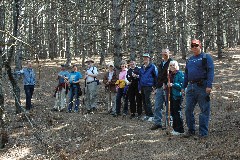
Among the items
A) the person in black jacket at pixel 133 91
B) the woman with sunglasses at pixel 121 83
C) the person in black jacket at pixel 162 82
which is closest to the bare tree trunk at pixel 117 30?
the woman with sunglasses at pixel 121 83

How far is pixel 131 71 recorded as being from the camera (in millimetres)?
12352

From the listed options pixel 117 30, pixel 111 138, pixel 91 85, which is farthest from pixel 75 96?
pixel 111 138

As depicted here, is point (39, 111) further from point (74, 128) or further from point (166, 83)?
point (166, 83)

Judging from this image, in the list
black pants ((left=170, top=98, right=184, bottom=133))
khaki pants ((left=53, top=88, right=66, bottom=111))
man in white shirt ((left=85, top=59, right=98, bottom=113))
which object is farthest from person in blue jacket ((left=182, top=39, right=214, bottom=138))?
khaki pants ((left=53, top=88, right=66, bottom=111))

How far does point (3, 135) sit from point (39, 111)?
471 centimetres

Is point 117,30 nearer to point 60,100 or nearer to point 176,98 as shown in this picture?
point 60,100

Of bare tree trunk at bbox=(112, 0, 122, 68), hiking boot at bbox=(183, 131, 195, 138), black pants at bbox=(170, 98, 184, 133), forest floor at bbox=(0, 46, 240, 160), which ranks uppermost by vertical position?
bare tree trunk at bbox=(112, 0, 122, 68)

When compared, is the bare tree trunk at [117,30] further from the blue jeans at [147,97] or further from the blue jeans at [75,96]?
the blue jeans at [147,97]

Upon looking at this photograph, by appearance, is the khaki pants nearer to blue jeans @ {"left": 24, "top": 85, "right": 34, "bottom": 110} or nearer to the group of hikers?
the group of hikers

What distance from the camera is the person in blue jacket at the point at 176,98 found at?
8.74 meters

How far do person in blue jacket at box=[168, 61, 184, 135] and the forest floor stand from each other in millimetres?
347

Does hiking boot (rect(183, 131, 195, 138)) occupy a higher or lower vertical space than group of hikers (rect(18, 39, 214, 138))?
lower

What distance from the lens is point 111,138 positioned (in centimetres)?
932

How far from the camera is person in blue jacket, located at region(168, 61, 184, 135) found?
8.74m
